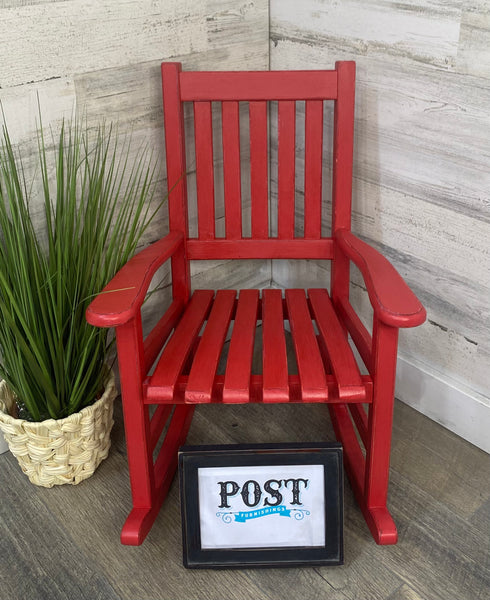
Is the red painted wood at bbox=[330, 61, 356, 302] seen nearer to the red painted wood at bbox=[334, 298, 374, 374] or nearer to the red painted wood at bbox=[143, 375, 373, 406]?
the red painted wood at bbox=[334, 298, 374, 374]

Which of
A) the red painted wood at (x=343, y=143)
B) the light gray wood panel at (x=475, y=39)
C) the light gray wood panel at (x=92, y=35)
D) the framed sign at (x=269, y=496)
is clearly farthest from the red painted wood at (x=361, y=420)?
the light gray wood panel at (x=92, y=35)

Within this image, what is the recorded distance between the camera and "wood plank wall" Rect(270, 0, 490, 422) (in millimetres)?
1605

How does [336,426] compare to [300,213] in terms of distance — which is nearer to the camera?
[336,426]

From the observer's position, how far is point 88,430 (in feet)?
5.51

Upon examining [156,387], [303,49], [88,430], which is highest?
[303,49]

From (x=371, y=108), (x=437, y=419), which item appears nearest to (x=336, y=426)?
(x=437, y=419)

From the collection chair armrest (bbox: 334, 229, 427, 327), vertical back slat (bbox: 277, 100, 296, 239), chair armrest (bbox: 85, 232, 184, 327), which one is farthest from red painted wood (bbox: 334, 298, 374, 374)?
chair armrest (bbox: 85, 232, 184, 327)

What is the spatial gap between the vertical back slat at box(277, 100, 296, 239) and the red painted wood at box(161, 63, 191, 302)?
270 millimetres

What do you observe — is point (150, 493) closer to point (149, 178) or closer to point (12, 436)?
point (12, 436)

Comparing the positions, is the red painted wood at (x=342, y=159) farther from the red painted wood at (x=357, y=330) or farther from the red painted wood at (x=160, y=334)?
the red painted wood at (x=160, y=334)

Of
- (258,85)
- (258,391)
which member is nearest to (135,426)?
(258,391)

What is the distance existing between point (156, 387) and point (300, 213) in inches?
40.3

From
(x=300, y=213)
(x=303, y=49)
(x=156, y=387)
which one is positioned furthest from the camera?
(x=300, y=213)

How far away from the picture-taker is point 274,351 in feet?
5.11
